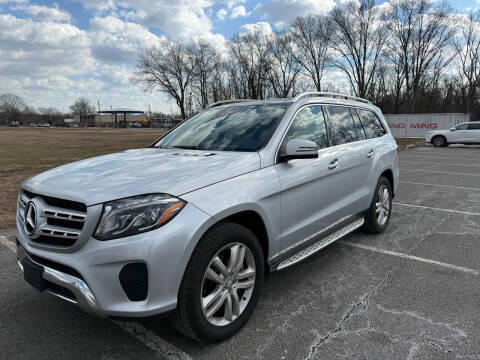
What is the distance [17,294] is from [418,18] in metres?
46.5

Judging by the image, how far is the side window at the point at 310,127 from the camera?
328cm

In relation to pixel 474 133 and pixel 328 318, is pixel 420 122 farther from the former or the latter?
pixel 328 318

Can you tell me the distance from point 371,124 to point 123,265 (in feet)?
12.9

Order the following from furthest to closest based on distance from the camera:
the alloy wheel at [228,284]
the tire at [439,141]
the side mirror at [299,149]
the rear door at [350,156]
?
the tire at [439,141], the rear door at [350,156], the side mirror at [299,149], the alloy wheel at [228,284]

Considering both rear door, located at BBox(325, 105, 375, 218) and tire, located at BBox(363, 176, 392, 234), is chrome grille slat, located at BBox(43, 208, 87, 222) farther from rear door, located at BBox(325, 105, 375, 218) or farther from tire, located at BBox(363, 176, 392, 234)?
tire, located at BBox(363, 176, 392, 234)

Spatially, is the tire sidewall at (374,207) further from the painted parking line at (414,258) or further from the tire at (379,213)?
the painted parking line at (414,258)

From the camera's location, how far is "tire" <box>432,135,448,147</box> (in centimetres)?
2208

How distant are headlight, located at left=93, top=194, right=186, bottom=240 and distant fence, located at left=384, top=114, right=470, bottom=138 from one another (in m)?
32.6

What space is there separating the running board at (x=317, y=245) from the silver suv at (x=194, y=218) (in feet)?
0.05

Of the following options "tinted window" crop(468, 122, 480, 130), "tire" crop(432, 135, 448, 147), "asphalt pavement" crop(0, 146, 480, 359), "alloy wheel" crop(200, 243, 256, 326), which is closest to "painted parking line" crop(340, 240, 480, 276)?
"asphalt pavement" crop(0, 146, 480, 359)

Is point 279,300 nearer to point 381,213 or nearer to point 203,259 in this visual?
point 203,259

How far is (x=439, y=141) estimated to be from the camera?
73.2ft

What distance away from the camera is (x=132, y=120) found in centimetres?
12606

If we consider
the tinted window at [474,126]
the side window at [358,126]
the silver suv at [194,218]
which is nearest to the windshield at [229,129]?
the silver suv at [194,218]
